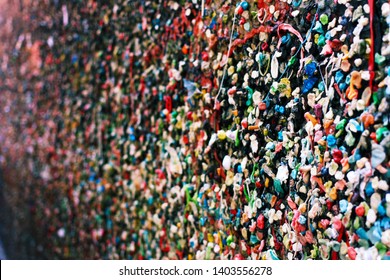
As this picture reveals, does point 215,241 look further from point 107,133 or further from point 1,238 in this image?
point 1,238

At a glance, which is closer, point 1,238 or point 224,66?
point 224,66

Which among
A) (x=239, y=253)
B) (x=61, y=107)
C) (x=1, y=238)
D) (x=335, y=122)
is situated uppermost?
(x=61, y=107)

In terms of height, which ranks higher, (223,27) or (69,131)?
(223,27)

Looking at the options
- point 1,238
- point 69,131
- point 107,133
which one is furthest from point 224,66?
point 1,238

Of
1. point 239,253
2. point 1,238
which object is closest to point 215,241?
point 239,253

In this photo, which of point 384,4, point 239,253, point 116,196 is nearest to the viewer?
point 384,4
